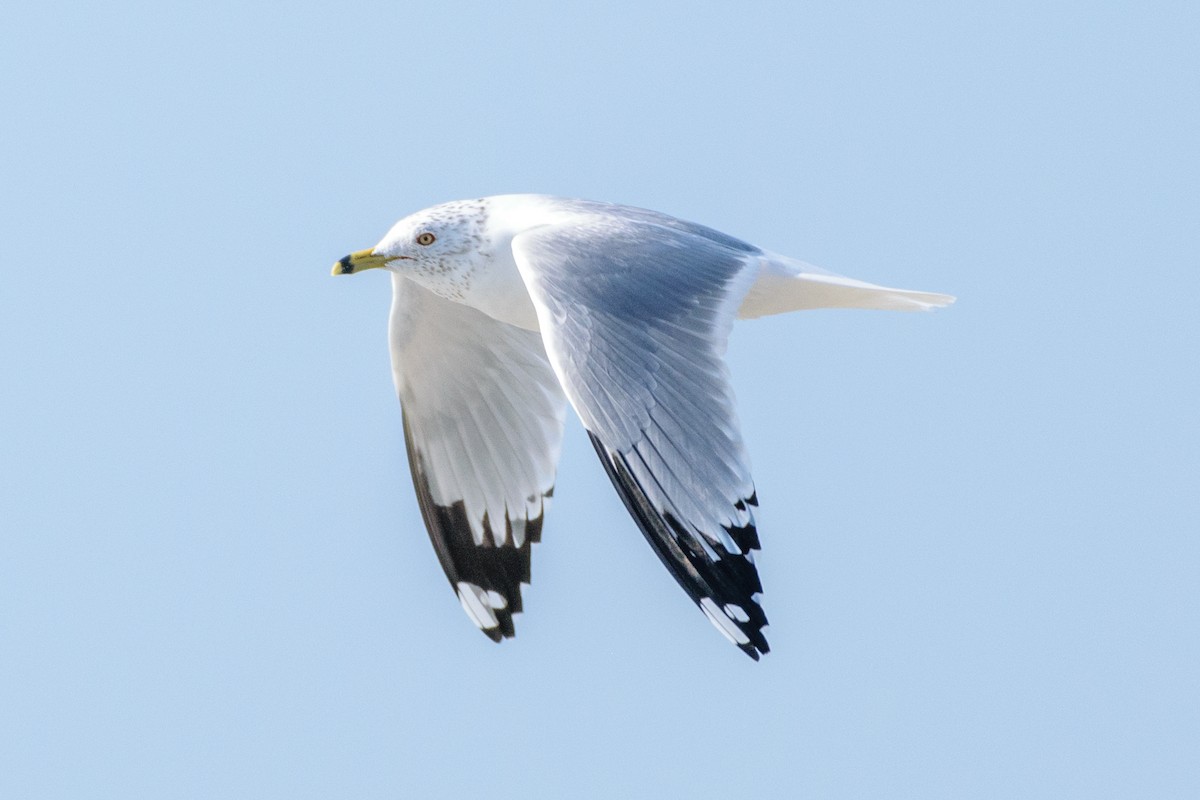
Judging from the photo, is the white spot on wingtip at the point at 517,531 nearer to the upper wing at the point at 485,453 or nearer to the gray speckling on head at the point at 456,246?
the upper wing at the point at 485,453

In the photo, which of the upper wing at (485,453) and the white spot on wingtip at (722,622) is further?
the upper wing at (485,453)

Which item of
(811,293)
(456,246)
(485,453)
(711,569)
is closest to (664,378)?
(711,569)

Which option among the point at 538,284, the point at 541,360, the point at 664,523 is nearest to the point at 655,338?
the point at 538,284

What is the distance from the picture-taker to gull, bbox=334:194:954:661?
15.2ft

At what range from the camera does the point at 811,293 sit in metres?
5.78

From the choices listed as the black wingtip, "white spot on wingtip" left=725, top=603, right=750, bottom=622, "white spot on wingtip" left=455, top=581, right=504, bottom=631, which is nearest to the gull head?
"white spot on wingtip" left=455, top=581, right=504, bottom=631

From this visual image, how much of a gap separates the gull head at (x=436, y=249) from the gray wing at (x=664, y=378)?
0.36 meters

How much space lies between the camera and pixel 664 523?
15.0ft

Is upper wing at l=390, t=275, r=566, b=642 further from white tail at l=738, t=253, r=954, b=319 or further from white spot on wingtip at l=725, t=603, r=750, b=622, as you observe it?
white spot on wingtip at l=725, t=603, r=750, b=622

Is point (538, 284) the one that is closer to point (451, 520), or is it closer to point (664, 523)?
point (664, 523)

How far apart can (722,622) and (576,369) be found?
2.44 feet

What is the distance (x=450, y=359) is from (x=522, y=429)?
0.33 meters

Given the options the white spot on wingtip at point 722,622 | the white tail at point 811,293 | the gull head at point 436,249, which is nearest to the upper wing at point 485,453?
the gull head at point 436,249

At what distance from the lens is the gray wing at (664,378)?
4594 millimetres
